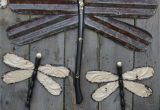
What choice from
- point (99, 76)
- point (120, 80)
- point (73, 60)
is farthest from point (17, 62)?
point (120, 80)

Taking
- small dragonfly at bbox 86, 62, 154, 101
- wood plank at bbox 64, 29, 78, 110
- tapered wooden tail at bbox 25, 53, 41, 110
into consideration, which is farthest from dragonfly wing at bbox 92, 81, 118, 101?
tapered wooden tail at bbox 25, 53, 41, 110

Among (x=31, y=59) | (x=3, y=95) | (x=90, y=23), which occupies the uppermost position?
(x=90, y=23)

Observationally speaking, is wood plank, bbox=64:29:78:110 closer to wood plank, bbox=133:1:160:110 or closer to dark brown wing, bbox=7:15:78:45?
dark brown wing, bbox=7:15:78:45

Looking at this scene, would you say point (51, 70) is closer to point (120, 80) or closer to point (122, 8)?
point (120, 80)

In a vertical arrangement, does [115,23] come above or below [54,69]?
above

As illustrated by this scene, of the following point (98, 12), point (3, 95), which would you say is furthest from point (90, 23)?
point (3, 95)

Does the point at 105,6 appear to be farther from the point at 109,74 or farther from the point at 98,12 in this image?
the point at 109,74

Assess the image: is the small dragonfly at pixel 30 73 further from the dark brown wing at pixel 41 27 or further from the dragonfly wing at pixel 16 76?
the dark brown wing at pixel 41 27
